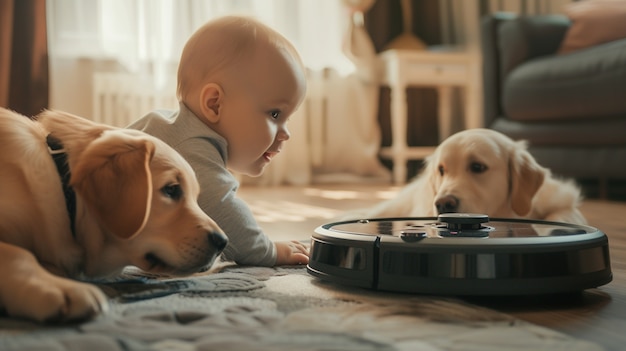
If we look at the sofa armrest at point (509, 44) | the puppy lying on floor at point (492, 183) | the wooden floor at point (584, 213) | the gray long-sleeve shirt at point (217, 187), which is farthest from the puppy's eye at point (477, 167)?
the sofa armrest at point (509, 44)

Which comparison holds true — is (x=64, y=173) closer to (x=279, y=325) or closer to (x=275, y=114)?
(x=279, y=325)

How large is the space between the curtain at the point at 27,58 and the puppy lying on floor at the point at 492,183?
7.98 ft

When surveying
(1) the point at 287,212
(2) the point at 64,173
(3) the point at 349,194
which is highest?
(2) the point at 64,173

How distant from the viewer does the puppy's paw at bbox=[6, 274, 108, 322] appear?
2.42ft

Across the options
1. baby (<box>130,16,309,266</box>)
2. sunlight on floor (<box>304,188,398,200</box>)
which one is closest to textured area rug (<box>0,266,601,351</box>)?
baby (<box>130,16,309,266</box>)

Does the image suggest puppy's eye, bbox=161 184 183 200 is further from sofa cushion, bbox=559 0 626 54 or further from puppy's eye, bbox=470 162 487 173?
sofa cushion, bbox=559 0 626 54

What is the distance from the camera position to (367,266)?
947 mm

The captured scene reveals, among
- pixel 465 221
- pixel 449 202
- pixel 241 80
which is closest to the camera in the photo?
pixel 465 221

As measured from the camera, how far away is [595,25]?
308 cm

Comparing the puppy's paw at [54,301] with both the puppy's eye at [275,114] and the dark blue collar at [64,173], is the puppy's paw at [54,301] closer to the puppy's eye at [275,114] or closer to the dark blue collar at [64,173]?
the dark blue collar at [64,173]

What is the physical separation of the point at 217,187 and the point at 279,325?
1.80 feet

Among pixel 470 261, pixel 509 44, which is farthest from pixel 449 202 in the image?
pixel 509 44

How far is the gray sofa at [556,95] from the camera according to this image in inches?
106

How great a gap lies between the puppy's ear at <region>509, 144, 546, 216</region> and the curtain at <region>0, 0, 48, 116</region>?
2543 millimetres
